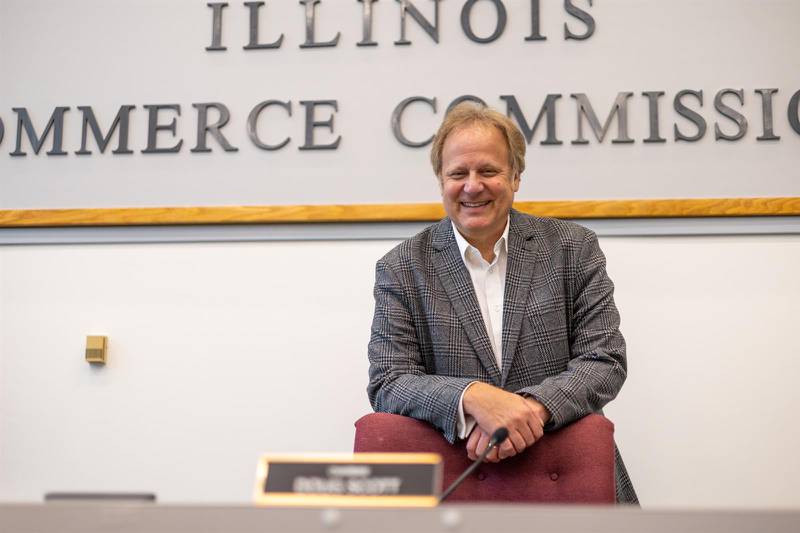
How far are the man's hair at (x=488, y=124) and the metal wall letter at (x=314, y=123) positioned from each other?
509mm

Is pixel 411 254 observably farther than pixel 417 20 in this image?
No

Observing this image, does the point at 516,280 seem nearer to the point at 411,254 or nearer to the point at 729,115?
the point at 411,254

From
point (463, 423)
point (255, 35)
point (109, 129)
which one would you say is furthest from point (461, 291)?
point (109, 129)

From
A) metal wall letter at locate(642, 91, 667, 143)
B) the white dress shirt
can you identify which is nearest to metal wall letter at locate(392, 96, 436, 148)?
the white dress shirt

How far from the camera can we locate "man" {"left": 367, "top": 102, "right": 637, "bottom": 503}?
183cm

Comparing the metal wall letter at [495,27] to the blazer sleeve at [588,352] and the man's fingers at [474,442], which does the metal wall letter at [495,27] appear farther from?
the man's fingers at [474,442]

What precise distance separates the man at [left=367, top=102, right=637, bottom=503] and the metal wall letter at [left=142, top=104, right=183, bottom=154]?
88 centimetres

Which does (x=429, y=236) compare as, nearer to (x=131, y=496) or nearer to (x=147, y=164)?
(x=147, y=164)

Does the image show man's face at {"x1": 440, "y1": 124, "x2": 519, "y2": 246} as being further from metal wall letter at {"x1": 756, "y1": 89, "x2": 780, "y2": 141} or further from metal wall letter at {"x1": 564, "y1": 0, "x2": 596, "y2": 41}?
metal wall letter at {"x1": 756, "y1": 89, "x2": 780, "y2": 141}

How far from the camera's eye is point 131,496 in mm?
841

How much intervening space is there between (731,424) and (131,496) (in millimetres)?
1873

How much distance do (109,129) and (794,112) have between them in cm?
197

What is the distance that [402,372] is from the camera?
6.13 ft

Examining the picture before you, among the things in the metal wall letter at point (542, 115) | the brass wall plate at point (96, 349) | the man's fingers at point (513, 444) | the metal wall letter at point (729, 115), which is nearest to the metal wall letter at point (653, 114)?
the metal wall letter at point (729, 115)
